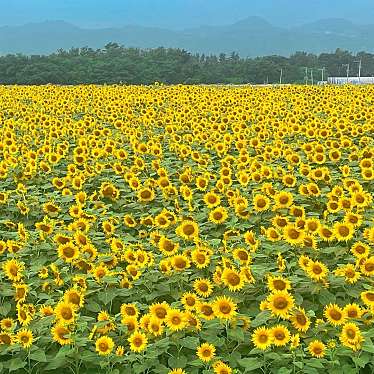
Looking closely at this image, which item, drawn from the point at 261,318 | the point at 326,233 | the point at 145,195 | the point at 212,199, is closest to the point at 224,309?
the point at 261,318

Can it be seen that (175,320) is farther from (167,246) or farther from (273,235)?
(273,235)

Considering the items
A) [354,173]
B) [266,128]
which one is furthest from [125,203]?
[266,128]

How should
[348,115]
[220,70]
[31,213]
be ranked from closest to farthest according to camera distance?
[31,213] → [348,115] → [220,70]

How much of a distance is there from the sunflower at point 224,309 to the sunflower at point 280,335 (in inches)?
13.4

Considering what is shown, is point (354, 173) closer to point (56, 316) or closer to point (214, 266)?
point (214, 266)

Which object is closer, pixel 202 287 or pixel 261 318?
pixel 261 318

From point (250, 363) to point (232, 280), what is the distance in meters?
0.84

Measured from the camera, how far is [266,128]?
1277 cm

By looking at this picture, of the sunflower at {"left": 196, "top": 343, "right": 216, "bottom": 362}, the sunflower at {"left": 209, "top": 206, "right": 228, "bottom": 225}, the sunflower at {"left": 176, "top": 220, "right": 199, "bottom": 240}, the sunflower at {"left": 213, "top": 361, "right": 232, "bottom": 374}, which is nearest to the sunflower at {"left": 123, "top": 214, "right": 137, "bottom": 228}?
the sunflower at {"left": 209, "top": 206, "right": 228, "bottom": 225}

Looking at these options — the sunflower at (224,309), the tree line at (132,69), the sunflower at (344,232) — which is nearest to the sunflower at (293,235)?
the sunflower at (344,232)

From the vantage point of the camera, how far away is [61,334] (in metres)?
4.55

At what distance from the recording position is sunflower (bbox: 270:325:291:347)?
14.2 feet

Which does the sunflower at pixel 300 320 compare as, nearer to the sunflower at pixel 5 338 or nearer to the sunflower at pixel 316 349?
the sunflower at pixel 316 349

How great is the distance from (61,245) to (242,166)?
420cm
